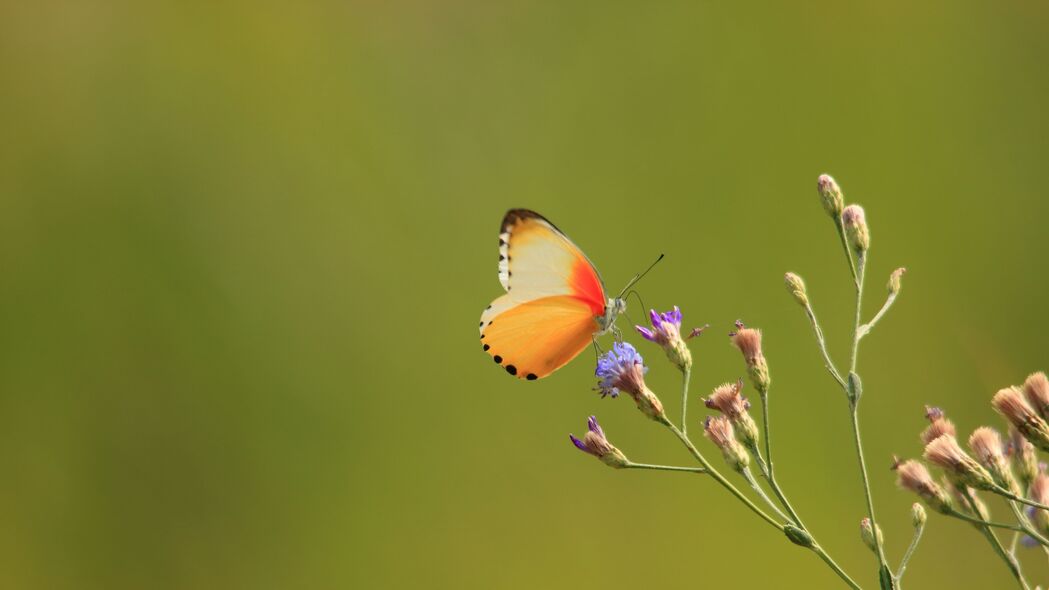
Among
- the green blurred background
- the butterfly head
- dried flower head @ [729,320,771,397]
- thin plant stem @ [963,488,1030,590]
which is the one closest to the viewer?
thin plant stem @ [963,488,1030,590]

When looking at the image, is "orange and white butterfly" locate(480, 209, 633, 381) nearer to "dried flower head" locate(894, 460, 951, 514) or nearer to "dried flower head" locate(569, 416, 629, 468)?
"dried flower head" locate(569, 416, 629, 468)

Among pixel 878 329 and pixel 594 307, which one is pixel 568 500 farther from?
pixel 594 307

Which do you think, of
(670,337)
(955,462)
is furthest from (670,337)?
(955,462)

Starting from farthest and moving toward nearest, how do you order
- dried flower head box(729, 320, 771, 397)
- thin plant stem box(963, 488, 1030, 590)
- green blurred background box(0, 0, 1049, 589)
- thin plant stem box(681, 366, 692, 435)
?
green blurred background box(0, 0, 1049, 589), dried flower head box(729, 320, 771, 397), thin plant stem box(681, 366, 692, 435), thin plant stem box(963, 488, 1030, 590)

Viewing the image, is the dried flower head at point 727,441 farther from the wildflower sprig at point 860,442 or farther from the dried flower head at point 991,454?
the dried flower head at point 991,454

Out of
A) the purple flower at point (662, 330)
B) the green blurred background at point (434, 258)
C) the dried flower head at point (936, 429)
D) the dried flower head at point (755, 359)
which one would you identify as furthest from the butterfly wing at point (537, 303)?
the green blurred background at point (434, 258)

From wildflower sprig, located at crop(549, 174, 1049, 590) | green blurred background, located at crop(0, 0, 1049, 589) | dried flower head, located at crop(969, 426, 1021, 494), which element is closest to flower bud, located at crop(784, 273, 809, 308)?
wildflower sprig, located at crop(549, 174, 1049, 590)
